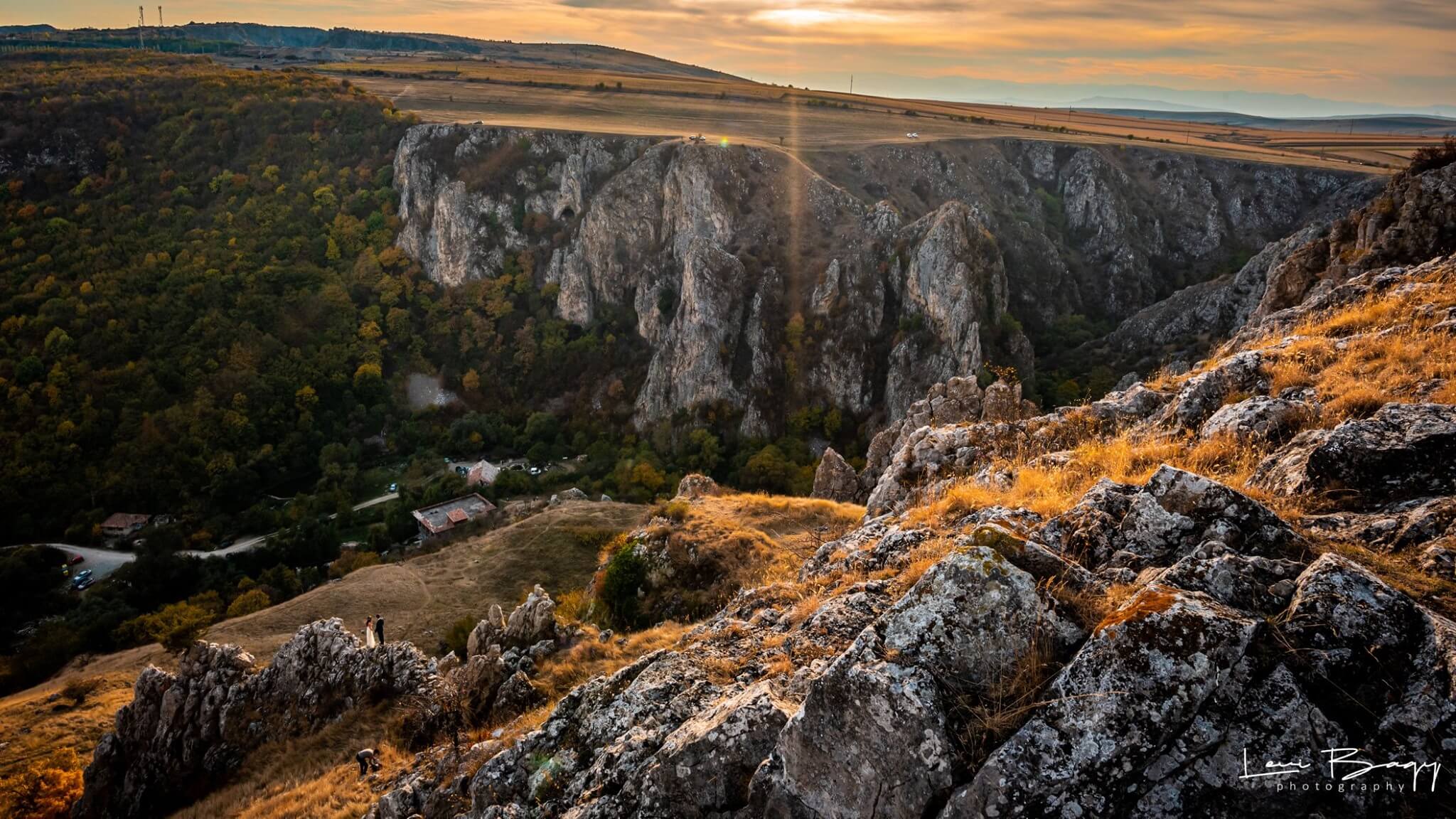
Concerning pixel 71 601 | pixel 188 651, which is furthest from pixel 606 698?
pixel 71 601

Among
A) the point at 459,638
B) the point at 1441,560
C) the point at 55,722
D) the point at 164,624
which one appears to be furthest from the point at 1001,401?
the point at 164,624

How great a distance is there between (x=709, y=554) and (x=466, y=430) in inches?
A: 2395

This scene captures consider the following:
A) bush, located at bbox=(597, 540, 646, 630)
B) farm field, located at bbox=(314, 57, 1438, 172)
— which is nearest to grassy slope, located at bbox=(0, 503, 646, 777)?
bush, located at bbox=(597, 540, 646, 630)

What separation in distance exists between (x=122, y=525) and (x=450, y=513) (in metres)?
29.7

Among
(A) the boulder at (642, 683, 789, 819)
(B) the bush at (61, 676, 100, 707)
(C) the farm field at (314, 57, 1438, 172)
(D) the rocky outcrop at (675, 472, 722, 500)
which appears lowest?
(B) the bush at (61, 676, 100, 707)

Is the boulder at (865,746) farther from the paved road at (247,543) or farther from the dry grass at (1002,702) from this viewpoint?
the paved road at (247,543)

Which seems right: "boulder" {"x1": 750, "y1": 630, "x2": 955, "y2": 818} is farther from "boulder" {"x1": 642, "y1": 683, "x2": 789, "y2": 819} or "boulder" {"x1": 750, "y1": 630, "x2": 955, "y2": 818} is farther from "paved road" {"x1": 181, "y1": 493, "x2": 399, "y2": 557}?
"paved road" {"x1": 181, "y1": 493, "x2": 399, "y2": 557}

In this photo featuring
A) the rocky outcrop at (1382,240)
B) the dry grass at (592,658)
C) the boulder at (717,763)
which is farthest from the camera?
the rocky outcrop at (1382,240)

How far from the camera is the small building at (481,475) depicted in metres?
66.1

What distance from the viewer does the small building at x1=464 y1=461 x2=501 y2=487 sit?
66062 mm

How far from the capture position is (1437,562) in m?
5.80

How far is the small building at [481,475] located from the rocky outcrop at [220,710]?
4510 centimetres

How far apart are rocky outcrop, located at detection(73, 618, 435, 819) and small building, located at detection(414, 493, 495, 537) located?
37112 mm

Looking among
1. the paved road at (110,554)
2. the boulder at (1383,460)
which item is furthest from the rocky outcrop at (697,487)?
the paved road at (110,554)
